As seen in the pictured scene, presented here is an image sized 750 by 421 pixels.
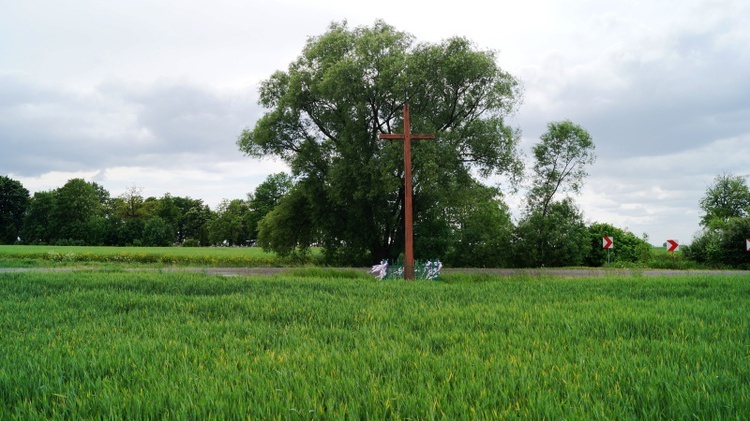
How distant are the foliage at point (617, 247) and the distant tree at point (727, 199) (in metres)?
38.0

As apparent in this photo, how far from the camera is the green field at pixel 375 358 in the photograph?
3.43 m

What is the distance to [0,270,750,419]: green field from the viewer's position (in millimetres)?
3428

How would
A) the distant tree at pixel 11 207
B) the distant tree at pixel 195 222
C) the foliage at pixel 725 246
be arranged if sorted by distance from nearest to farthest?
the foliage at pixel 725 246 → the distant tree at pixel 11 207 → the distant tree at pixel 195 222

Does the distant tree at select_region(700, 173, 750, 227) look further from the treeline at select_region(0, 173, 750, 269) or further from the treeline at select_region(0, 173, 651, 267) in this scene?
the treeline at select_region(0, 173, 651, 267)

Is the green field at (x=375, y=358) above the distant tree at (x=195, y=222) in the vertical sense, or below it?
below

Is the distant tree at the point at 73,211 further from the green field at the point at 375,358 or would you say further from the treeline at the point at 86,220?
the green field at the point at 375,358

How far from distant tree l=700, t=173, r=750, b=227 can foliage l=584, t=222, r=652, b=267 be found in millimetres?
38011

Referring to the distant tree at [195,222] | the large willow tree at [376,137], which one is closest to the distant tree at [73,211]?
the distant tree at [195,222]

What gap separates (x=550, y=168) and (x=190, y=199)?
9140 cm

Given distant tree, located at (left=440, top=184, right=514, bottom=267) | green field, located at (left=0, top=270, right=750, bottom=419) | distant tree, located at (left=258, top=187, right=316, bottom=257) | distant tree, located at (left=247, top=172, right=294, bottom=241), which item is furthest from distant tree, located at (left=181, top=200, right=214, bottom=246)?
green field, located at (left=0, top=270, right=750, bottom=419)

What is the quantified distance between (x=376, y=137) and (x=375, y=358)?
2317 cm

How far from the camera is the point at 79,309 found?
348 inches

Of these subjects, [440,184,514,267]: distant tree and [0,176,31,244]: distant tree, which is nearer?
[440,184,514,267]: distant tree

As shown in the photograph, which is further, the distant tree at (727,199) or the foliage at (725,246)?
the distant tree at (727,199)
